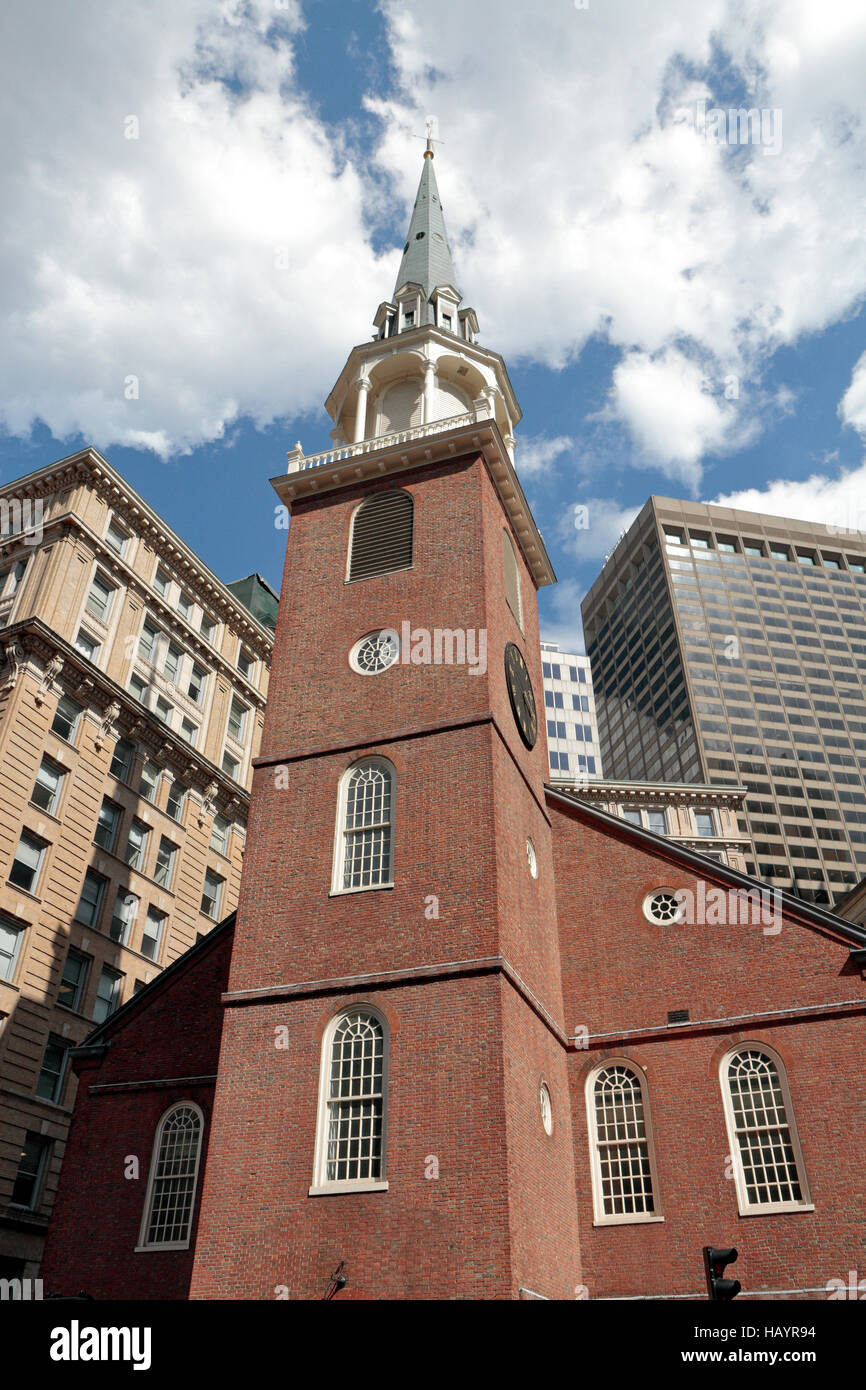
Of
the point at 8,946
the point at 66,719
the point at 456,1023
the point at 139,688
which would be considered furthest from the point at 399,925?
the point at 139,688

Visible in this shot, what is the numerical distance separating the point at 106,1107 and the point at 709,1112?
41.1 feet

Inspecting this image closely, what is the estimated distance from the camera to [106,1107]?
73.1ft

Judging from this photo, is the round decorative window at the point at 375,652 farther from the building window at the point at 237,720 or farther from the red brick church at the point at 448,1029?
the building window at the point at 237,720

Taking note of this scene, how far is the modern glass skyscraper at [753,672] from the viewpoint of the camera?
4734 inches

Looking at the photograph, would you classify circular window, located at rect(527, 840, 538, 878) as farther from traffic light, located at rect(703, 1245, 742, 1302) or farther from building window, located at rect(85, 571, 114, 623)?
building window, located at rect(85, 571, 114, 623)

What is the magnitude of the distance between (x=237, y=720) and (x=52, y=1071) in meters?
20.5

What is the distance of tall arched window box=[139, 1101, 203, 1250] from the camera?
20.1m

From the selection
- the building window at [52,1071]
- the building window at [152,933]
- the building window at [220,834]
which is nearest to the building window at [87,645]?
the building window at [220,834]


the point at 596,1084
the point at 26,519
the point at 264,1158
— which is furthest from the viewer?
the point at 26,519

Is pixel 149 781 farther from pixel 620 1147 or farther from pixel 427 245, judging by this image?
pixel 620 1147

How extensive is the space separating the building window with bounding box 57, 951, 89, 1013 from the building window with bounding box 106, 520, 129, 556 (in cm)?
Answer: 1726
